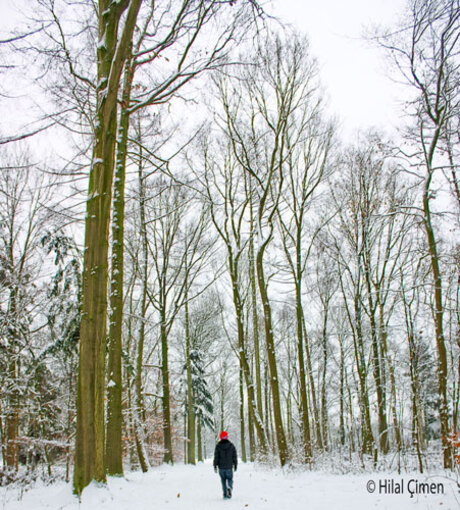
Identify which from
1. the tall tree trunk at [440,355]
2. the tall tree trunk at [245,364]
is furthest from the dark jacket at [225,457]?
the tall tree trunk at [245,364]

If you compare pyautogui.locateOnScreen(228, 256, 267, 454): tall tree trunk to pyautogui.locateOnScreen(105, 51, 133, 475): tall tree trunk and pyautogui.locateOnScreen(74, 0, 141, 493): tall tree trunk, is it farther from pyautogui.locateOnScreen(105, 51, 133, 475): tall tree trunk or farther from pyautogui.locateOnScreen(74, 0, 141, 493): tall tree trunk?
pyautogui.locateOnScreen(74, 0, 141, 493): tall tree trunk

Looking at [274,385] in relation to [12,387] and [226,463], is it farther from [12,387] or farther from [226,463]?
[12,387]

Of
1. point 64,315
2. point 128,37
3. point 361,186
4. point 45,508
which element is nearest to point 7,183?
point 64,315

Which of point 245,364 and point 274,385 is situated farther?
point 245,364

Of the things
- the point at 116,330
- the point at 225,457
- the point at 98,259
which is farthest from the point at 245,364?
the point at 98,259

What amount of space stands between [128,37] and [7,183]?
10743mm

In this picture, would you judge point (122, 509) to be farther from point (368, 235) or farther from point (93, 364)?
point (368, 235)

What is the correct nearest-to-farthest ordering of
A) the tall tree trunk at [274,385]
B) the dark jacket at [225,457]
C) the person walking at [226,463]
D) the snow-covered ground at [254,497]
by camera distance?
the snow-covered ground at [254,497]
the person walking at [226,463]
the dark jacket at [225,457]
the tall tree trunk at [274,385]

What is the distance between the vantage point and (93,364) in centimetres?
516

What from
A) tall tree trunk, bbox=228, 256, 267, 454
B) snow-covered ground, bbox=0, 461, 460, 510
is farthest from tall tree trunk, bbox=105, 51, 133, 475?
tall tree trunk, bbox=228, 256, 267, 454

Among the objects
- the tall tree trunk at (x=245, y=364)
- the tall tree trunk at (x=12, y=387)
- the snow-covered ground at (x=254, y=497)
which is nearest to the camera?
the snow-covered ground at (x=254, y=497)

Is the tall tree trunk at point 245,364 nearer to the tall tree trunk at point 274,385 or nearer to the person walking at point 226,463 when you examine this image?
the tall tree trunk at point 274,385

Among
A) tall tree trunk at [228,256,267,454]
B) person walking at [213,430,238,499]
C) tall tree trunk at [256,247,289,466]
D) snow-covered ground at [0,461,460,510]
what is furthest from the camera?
tall tree trunk at [228,256,267,454]

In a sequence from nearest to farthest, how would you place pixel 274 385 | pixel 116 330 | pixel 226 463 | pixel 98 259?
pixel 98 259 → pixel 226 463 → pixel 116 330 → pixel 274 385
